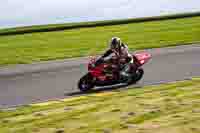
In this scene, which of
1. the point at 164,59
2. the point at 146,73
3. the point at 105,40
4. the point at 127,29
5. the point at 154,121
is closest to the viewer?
the point at 154,121

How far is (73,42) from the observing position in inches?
1373

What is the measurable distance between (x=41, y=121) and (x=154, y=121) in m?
2.84

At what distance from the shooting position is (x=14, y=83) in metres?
19.1

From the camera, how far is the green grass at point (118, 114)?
955cm

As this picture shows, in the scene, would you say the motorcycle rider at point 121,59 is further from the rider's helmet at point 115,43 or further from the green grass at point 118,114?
the green grass at point 118,114

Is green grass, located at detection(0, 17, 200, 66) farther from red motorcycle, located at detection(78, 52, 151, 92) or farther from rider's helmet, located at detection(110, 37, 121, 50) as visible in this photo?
rider's helmet, located at detection(110, 37, 121, 50)

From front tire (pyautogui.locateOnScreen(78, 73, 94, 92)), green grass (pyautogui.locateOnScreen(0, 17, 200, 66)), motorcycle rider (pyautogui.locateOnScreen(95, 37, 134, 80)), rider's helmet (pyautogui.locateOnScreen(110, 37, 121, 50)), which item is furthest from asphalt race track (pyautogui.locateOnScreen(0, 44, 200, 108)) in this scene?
green grass (pyautogui.locateOnScreen(0, 17, 200, 66))

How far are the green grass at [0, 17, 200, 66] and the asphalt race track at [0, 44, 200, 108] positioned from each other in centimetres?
315

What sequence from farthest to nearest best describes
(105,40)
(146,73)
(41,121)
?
(105,40)
(146,73)
(41,121)

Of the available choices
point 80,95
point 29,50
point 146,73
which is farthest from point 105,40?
point 80,95

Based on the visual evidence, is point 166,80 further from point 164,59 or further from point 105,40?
point 105,40

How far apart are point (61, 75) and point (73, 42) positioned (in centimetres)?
1501

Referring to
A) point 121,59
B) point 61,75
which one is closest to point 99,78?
point 121,59

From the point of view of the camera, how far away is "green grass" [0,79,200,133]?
31.3 feet
